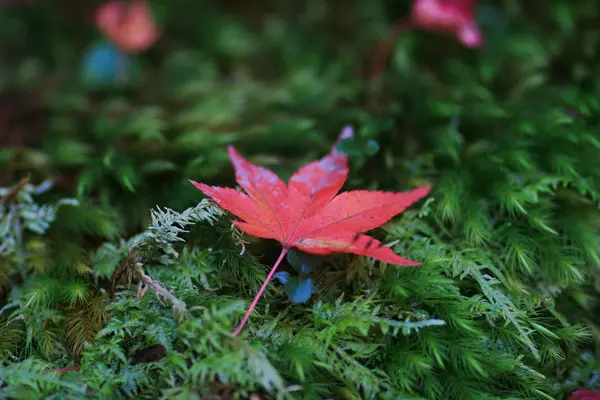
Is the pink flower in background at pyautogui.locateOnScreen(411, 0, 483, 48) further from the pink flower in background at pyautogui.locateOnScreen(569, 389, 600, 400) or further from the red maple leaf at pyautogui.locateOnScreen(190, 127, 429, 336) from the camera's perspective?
the pink flower in background at pyautogui.locateOnScreen(569, 389, 600, 400)

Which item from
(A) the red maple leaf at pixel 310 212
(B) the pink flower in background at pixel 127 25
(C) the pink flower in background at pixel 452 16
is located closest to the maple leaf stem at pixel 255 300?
(A) the red maple leaf at pixel 310 212

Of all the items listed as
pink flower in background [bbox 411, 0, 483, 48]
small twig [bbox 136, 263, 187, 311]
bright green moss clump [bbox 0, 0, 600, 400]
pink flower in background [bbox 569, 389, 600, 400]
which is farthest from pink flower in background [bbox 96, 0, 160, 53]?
pink flower in background [bbox 569, 389, 600, 400]

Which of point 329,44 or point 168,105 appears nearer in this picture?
point 168,105

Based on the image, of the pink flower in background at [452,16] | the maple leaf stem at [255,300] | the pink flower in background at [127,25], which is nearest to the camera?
the maple leaf stem at [255,300]

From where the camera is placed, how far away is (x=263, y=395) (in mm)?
717

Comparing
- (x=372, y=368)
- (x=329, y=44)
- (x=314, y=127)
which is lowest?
(x=372, y=368)

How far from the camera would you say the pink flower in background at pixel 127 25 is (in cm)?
153

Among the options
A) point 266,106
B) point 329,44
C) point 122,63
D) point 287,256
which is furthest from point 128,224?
point 329,44

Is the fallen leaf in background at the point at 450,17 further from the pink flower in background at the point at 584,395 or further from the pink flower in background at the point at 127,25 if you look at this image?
the pink flower in background at the point at 584,395

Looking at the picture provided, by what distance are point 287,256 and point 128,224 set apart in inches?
17.4

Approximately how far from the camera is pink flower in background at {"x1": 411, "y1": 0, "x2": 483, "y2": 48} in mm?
1316

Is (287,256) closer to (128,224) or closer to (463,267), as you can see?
(463,267)

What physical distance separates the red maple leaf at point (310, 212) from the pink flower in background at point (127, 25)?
3.08ft

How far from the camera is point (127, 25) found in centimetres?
153
